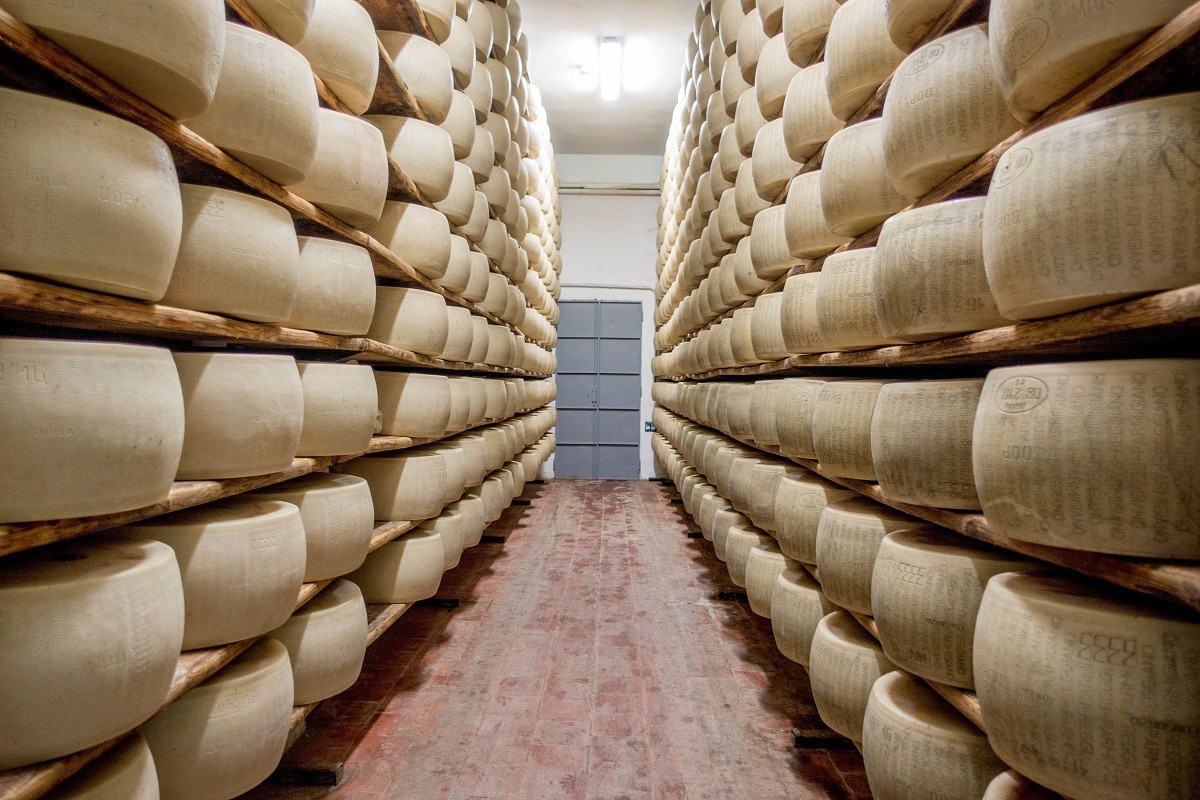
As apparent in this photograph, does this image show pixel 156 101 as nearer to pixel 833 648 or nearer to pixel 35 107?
pixel 35 107

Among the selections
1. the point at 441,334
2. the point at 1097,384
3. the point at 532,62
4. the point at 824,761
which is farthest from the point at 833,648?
the point at 532,62

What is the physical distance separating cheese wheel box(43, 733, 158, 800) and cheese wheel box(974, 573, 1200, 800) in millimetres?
1159

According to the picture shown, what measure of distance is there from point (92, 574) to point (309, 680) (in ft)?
2.83

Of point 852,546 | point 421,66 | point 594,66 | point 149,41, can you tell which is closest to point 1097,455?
point 852,546

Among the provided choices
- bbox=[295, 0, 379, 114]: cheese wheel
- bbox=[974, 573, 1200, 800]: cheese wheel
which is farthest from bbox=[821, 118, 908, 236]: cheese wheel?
bbox=[295, 0, 379, 114]: cheese wheel

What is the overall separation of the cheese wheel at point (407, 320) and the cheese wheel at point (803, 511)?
4.08 ft

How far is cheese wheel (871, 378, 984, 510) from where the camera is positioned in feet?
4.02

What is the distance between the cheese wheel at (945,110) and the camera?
120cm

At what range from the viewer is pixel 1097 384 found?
0.87 meters

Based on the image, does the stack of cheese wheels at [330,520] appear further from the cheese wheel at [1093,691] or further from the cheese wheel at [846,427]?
the cheese wheel at [1093,691]

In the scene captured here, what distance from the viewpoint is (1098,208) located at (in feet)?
2.75

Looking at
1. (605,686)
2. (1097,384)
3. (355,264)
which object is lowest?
(605,686)

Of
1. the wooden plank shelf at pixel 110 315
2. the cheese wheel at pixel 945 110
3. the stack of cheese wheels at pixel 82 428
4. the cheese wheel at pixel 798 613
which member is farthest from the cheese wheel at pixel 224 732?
the cheese wheel at pixel 945 110

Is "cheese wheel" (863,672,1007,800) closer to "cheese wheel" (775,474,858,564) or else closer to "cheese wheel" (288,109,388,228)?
"cheese wheel" (775,474,858,564)
